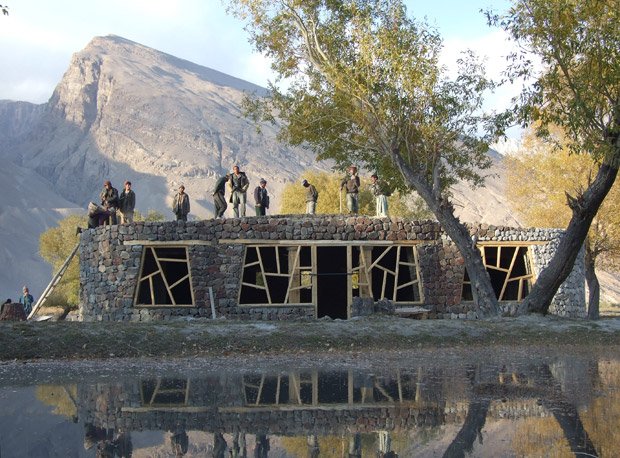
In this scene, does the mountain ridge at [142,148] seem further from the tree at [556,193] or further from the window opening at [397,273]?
the window opening at [397,273]

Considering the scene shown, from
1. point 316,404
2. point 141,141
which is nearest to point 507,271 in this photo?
point 316,404

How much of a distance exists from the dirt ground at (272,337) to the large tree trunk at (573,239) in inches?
76.0

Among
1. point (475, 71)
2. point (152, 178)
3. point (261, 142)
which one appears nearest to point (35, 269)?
point (152, 178)

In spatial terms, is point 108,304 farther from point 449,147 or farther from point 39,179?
point 39,179

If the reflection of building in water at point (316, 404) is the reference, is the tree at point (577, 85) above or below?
above

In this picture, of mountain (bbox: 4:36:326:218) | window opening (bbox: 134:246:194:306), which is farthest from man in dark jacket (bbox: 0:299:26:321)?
mountain (bbox: 4:36:326:218)

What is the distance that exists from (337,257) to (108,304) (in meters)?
8.63

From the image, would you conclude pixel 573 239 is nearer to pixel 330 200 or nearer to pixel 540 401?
pixel 540 401

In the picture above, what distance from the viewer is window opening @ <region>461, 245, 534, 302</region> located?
95.5 ft

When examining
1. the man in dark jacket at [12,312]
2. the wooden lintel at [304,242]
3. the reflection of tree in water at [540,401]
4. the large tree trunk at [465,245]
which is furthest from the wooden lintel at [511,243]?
the reflection of tree in water at [540,401]

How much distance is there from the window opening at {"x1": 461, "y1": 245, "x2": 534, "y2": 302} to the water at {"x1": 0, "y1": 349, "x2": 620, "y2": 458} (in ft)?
50.9

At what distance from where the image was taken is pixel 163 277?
26.6 metres

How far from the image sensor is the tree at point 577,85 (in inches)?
761

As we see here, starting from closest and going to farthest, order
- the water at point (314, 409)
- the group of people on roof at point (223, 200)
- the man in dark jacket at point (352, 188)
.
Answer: the water at point (314, 409)
the group of people on roof at point (223, 200)
the man in dark jacket at point (352, 188)
